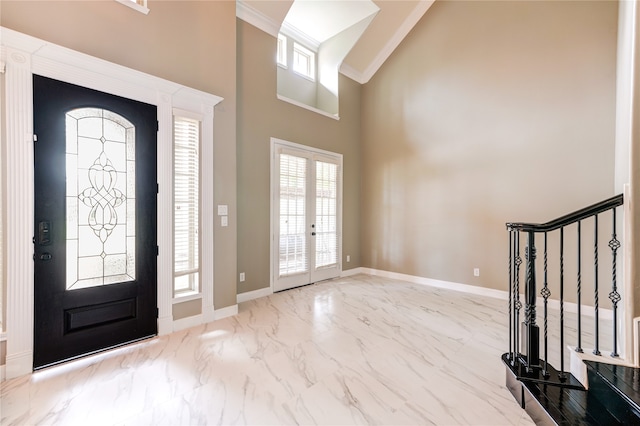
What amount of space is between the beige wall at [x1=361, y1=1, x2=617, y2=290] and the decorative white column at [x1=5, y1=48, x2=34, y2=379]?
509cm

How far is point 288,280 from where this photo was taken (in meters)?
4.93

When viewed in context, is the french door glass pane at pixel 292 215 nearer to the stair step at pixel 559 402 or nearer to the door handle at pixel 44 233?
the door handle at pixel 44 233

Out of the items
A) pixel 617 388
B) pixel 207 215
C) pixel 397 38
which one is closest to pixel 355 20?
pixel 397 38

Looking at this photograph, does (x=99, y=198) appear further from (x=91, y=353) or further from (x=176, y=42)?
(x=176, y=42)

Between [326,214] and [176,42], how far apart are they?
3.55 m

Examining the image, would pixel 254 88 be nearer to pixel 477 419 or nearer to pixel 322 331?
pixel 322 331

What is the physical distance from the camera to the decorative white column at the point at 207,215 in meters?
3.41

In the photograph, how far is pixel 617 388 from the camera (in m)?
1.62

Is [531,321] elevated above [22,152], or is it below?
below

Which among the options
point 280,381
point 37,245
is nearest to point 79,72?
point 37,245

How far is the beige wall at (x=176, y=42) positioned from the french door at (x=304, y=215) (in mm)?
1148

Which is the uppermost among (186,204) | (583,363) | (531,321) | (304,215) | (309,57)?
(309,57)

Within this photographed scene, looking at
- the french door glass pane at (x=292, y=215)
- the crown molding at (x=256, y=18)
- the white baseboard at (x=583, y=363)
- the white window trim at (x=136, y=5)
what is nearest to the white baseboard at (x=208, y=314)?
the french door glass pane at (x=292, y=215)

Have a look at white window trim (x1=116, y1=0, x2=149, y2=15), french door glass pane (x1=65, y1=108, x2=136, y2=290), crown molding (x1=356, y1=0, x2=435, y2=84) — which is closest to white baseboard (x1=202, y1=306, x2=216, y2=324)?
french door glass pane (x1=65, y1=108, x2=136, y2=290)
